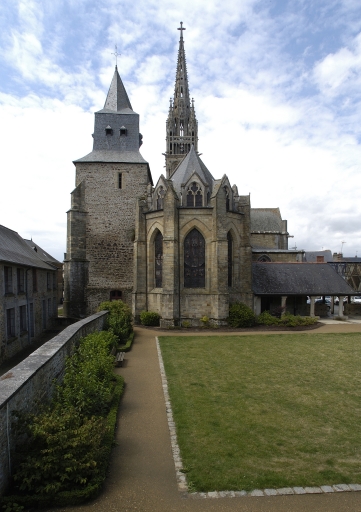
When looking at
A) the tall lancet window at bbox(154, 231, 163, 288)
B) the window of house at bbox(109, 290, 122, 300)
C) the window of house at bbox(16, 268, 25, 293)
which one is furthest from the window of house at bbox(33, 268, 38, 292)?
the tall lancet window at bbox(154, 231, 163, 288)

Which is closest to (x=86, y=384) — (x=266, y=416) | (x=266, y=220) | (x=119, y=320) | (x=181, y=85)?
(x=266, y=416)

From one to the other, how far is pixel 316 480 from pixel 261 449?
1.17 m

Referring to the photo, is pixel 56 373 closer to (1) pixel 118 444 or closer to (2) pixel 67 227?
(1) pixel 118 444

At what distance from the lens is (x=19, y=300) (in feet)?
54.2

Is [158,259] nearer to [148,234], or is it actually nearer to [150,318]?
[148,234]

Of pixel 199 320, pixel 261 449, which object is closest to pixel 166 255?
pixel 199 320

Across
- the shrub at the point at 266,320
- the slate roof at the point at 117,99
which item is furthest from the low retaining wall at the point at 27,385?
the slate roof at the point at 117,99

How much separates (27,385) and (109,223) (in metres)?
21.1

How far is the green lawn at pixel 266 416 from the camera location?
18.8 feet

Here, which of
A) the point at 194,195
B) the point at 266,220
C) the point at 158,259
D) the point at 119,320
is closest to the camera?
the point at 119,320

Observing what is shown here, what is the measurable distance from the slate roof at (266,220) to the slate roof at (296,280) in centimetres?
982

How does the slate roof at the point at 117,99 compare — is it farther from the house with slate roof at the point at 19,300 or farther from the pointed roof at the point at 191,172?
the house with slate roof at the point at 19,300

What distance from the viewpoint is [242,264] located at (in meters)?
22.9

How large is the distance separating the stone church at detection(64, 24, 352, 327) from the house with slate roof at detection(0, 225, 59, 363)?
11.3ft
